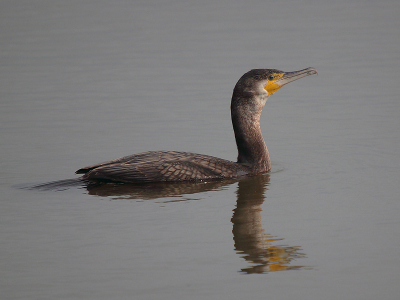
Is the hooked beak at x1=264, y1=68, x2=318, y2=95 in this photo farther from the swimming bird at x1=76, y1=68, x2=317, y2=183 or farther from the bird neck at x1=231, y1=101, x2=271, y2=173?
the bird neck at x1=231, y1=101, x2=271, y2=173

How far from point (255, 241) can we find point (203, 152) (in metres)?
3.89

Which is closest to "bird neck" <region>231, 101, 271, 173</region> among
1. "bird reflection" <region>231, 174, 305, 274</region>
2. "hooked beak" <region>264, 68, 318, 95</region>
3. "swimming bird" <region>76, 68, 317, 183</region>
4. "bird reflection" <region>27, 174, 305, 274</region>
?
"swimming bird" <region>76, 68, 317, 183</region>

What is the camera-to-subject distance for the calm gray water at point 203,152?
20.0 feet

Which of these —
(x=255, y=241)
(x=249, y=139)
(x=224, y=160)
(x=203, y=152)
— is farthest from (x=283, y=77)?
(x=255, y=241)

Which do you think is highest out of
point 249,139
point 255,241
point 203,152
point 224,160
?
point 249,139

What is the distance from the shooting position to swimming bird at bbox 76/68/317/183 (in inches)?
352

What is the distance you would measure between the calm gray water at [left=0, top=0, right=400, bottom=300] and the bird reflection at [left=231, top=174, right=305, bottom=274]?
0.02m

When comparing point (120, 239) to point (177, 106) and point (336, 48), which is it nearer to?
point (177, 106)

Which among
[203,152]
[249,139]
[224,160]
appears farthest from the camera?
[203,152]

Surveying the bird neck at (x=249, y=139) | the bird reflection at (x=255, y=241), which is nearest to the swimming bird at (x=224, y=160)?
the bird neck at (x=249, y=139)

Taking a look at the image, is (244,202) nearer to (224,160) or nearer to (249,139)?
(224,160)

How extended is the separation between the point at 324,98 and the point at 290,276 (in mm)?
7964

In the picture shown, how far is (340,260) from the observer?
628 cm

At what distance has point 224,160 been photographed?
9516mm
